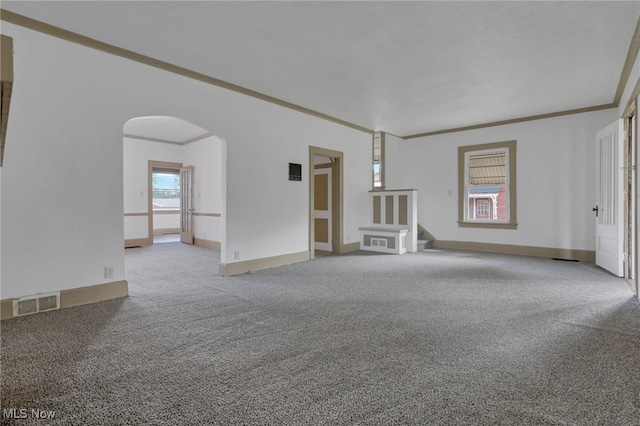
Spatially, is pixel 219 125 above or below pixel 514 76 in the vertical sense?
below

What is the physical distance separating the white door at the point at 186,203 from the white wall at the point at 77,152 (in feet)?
14.1

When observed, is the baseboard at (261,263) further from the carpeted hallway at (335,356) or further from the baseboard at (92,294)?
the baseboard at (92,294)

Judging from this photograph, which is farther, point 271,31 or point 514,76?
point 514,76

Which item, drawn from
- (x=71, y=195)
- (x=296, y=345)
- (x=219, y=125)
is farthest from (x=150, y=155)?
(x=296, y=345)

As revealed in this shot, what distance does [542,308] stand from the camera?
10.8ft

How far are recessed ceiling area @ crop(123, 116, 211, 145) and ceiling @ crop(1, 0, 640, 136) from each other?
294 centimetres

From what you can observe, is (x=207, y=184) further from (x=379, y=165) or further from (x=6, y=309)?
(x=6, y=309)

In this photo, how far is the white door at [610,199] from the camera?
4.59 meters

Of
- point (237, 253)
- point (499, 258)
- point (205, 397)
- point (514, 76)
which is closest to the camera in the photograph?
point (205, 397)

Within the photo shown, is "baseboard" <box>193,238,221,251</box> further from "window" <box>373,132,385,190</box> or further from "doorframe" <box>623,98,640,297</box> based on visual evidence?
"doorframe" <box>623,98,640,297</box>

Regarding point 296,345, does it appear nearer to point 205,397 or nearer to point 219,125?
point 205,397

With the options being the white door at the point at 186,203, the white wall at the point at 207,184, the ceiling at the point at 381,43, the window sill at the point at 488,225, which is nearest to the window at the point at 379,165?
the window sill at the point at 488,225

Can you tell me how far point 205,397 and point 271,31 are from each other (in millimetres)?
3137

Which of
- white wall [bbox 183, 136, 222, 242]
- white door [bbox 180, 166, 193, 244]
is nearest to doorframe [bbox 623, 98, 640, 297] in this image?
white wall [bbox 183, 136, 222, 242]
